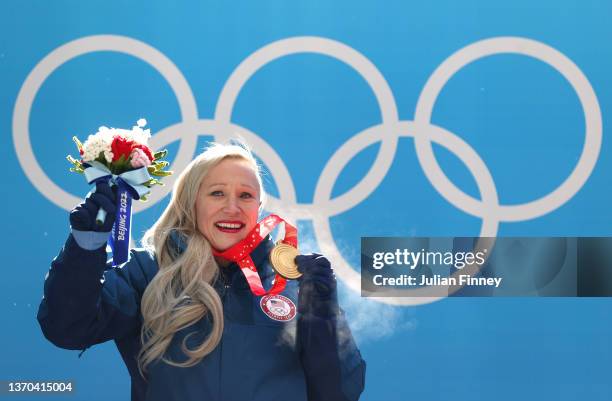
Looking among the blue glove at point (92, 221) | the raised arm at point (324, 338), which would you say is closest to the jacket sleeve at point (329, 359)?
the raised arm at point (324, 338)

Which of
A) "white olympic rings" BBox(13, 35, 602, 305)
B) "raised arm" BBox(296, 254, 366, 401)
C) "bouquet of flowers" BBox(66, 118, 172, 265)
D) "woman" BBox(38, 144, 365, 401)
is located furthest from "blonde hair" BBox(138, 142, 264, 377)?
"white olympic rings" BBox(13, 35, 602, 305)

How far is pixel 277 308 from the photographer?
182 cm

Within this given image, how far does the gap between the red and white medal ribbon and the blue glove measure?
339 millimetres

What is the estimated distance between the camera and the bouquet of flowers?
1.74 metres

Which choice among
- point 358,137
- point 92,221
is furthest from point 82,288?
point 358,137

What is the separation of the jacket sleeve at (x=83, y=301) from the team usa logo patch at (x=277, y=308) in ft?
1.02

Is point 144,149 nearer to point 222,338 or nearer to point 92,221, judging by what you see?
point 92,221

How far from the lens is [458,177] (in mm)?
2705

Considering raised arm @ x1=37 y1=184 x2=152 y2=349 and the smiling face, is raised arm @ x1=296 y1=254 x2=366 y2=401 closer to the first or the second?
the smiling face

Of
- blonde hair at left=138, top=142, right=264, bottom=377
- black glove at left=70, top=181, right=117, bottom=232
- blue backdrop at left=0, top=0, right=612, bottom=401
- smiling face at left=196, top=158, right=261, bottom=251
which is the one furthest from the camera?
blue backdrop at left=0, top=0, right=612, bottom=401

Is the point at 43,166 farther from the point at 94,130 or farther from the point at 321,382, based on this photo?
the point at 321,382

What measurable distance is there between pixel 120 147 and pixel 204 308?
433 millimetres

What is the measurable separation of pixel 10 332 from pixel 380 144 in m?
1.55

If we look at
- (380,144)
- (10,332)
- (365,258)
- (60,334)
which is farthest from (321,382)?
(10,332)
